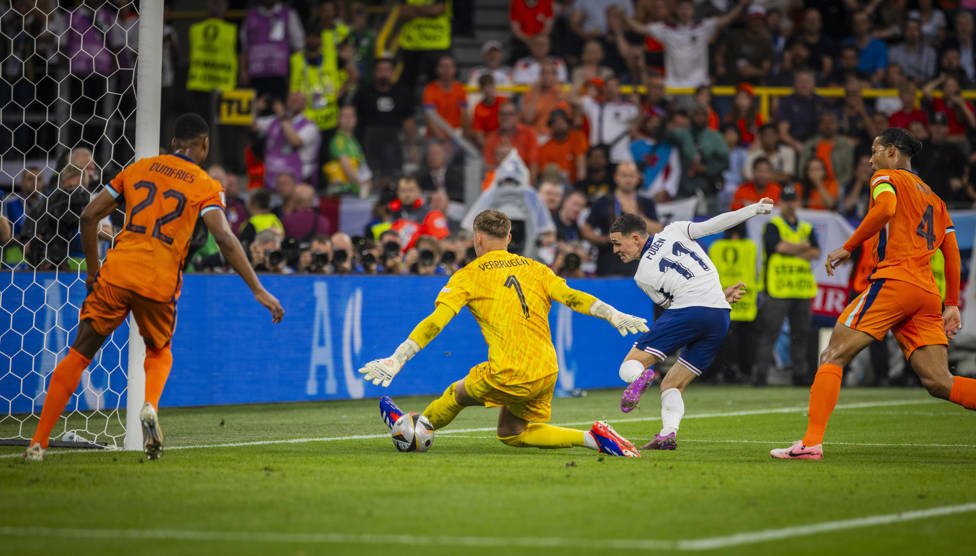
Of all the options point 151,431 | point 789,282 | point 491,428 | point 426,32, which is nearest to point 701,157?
point 789,282

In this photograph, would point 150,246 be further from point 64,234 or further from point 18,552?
point 64,234

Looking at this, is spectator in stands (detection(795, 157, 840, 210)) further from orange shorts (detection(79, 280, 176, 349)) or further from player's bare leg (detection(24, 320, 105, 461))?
player's bare leg (detection(24, 320, 105, 461))

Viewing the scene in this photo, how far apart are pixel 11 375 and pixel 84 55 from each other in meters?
7.86

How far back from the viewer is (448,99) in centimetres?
1914

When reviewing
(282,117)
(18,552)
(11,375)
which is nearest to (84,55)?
(282,117)

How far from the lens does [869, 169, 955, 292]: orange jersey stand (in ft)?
27.8

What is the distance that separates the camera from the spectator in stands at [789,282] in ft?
55.8

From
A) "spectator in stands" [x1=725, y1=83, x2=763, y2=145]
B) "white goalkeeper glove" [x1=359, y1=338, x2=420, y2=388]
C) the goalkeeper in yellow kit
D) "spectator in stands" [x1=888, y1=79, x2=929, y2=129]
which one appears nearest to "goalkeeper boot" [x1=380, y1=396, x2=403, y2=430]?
the goalkeeper in yellow kit

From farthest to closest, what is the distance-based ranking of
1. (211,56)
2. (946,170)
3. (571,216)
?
(946,170) → (211,56) → (571,216)

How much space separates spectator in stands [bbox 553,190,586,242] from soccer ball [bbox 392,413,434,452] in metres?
8.83

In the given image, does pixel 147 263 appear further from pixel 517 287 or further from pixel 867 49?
pixel 867 49

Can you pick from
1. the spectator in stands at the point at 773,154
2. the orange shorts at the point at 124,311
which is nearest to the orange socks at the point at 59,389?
the orange shorts at the point at 124,311

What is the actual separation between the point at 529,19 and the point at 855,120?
559 cm

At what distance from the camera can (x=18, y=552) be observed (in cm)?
501
